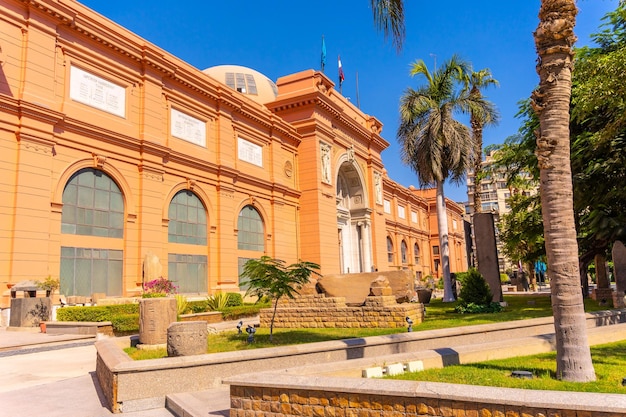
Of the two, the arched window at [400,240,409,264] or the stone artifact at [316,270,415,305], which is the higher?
the arched window at [400,240,409,264]

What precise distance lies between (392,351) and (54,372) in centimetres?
725

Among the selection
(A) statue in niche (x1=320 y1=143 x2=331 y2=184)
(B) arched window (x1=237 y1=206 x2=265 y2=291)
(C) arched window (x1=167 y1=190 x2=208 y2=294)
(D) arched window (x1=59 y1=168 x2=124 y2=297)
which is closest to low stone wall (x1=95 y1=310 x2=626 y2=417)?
(D) arched window (x1=59 y1=168 x2=124 y2=297)

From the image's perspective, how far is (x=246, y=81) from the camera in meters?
40.6

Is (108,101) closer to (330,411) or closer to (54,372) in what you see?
(54,372)

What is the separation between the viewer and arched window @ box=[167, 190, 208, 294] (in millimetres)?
23375

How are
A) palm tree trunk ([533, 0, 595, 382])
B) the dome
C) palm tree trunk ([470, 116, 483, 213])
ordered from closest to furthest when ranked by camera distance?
1. palm tree trunk ([533, 0, 595, 382])
2. palm tree trunk ([470, 116, 483, 213])
3. the dome

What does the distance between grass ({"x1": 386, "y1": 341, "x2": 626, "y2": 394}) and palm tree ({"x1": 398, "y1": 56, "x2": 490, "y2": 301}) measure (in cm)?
1783

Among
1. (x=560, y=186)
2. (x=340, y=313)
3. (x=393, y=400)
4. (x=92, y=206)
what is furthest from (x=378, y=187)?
(x=393, y=400)

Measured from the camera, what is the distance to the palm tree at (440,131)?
2484 centimetres

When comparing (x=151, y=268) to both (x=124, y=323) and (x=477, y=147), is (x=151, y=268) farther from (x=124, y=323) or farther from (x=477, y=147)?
(x=477, y=147)

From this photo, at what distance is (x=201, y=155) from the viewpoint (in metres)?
26.0

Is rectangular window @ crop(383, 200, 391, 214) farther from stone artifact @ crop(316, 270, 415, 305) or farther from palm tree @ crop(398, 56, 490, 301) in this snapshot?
stone artifact @ crop(316, 270, 415, 305)

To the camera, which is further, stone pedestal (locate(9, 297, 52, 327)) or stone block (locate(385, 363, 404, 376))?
stone pedestal (locate(9, 297, 52, 327))

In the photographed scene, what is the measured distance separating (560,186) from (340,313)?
949 cm
